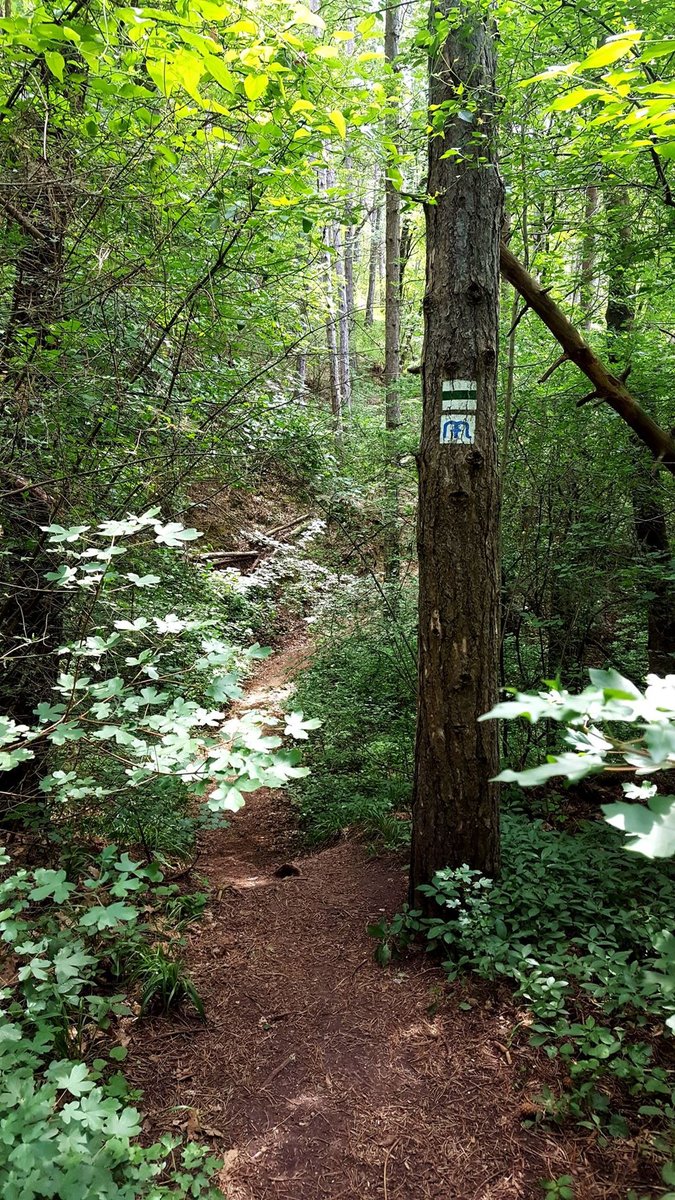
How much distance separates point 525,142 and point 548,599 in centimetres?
296

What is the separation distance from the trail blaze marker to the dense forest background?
523mm

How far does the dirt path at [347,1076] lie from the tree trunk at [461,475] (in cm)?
67

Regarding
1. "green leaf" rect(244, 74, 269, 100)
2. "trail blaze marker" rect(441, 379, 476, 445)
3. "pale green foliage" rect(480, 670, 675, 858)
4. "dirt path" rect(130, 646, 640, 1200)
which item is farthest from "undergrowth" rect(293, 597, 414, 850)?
"green leaf" rect(244, 74, 269, 100)

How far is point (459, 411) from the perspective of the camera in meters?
2.90

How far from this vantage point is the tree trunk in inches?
114

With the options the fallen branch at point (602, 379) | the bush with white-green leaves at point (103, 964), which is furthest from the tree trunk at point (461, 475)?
the bush with white-green leaves at point (103, 964)

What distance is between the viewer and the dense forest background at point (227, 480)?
1.99 metres

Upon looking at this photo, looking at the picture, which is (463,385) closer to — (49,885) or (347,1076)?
(49,885)

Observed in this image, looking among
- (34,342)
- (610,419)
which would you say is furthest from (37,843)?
(610,419)

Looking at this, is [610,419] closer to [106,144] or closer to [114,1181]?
[106,144]

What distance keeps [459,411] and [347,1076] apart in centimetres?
299

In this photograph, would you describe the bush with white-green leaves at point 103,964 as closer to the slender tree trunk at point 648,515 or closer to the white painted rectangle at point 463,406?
→ the white painted rectangle at point 463,406

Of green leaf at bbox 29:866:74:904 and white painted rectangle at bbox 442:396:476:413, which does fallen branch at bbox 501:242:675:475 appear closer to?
white painted rectangle at bbox 442:396:476:413

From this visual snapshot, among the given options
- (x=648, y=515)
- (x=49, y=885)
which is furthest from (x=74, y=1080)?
(x=648, y=515)
